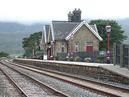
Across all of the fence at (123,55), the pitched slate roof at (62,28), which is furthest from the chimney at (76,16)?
the fence at (123,55)

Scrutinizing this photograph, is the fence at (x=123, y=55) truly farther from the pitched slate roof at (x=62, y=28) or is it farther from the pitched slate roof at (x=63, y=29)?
the pitched slate roof at (x=62, y=28)

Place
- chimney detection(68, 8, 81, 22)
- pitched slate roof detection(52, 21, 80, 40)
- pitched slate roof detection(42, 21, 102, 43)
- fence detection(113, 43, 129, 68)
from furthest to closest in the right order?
chimney detection(68, 8, 81, 22) < pitched slate roof detection(52, 21, 80, 40) < pitched slate roof detection(42, 21, 102, 43) < fence detection(113, 43, 129, 68)

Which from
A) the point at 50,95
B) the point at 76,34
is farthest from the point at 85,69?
the point at 76,34

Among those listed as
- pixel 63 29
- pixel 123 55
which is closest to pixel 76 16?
pixel 63 29

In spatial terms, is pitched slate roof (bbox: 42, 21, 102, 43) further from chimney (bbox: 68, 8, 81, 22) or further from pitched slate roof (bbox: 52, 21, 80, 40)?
chimney (bbox: 68, 8, 81, 22)

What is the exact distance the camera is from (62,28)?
77.3 m

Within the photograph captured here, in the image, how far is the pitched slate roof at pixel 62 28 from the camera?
249ft

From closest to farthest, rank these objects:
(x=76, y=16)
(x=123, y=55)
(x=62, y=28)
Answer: (x=123, y=55) < (x=62, y=28) < (x=76, y=16)

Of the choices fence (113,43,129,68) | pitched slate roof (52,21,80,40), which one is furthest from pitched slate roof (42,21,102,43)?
fence (113,43,129,68)

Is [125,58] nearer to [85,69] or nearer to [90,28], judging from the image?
[85,69]

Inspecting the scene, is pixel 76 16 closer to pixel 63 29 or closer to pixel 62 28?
pixel 62 28

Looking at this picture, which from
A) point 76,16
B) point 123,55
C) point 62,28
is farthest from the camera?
point 76,16

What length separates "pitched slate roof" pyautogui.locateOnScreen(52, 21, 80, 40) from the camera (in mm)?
75919

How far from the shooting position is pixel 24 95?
1817 cm
